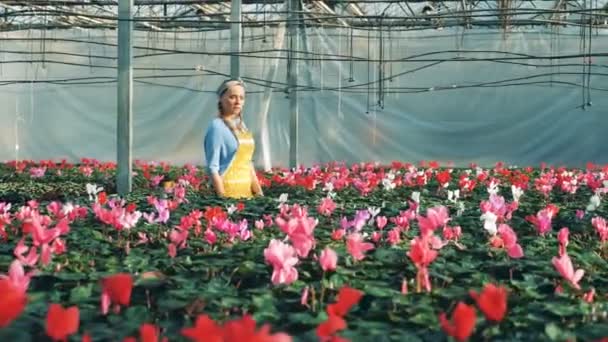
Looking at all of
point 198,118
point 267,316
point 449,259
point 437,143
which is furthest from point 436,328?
point 198,118

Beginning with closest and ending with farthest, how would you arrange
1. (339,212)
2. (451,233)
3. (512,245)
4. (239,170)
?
(512,245)
(451,233)
(339,212)
(239,170)

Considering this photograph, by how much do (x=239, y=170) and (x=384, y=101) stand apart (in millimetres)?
11532

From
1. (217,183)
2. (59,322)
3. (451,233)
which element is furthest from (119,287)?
(217,183)

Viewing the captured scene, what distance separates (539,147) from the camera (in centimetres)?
1532

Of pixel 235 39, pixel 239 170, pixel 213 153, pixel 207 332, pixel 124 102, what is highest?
pixel 235 39

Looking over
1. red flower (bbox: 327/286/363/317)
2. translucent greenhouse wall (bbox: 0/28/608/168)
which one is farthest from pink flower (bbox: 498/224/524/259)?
translucent greenhouse wall (bbox: 0/28/608/168)

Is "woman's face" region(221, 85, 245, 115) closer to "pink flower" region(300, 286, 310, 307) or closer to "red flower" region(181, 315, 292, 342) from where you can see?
"pink flower" region(300, 286, 310, 307)

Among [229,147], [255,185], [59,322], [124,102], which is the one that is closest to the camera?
[59,322]

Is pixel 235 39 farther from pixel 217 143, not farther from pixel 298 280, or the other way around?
pixel 298 280

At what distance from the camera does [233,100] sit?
14.4ft

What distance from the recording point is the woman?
14.5ft

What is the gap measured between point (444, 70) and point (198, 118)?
5.30m

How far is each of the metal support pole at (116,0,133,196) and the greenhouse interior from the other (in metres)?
0.02

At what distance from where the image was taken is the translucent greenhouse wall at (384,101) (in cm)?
1523
